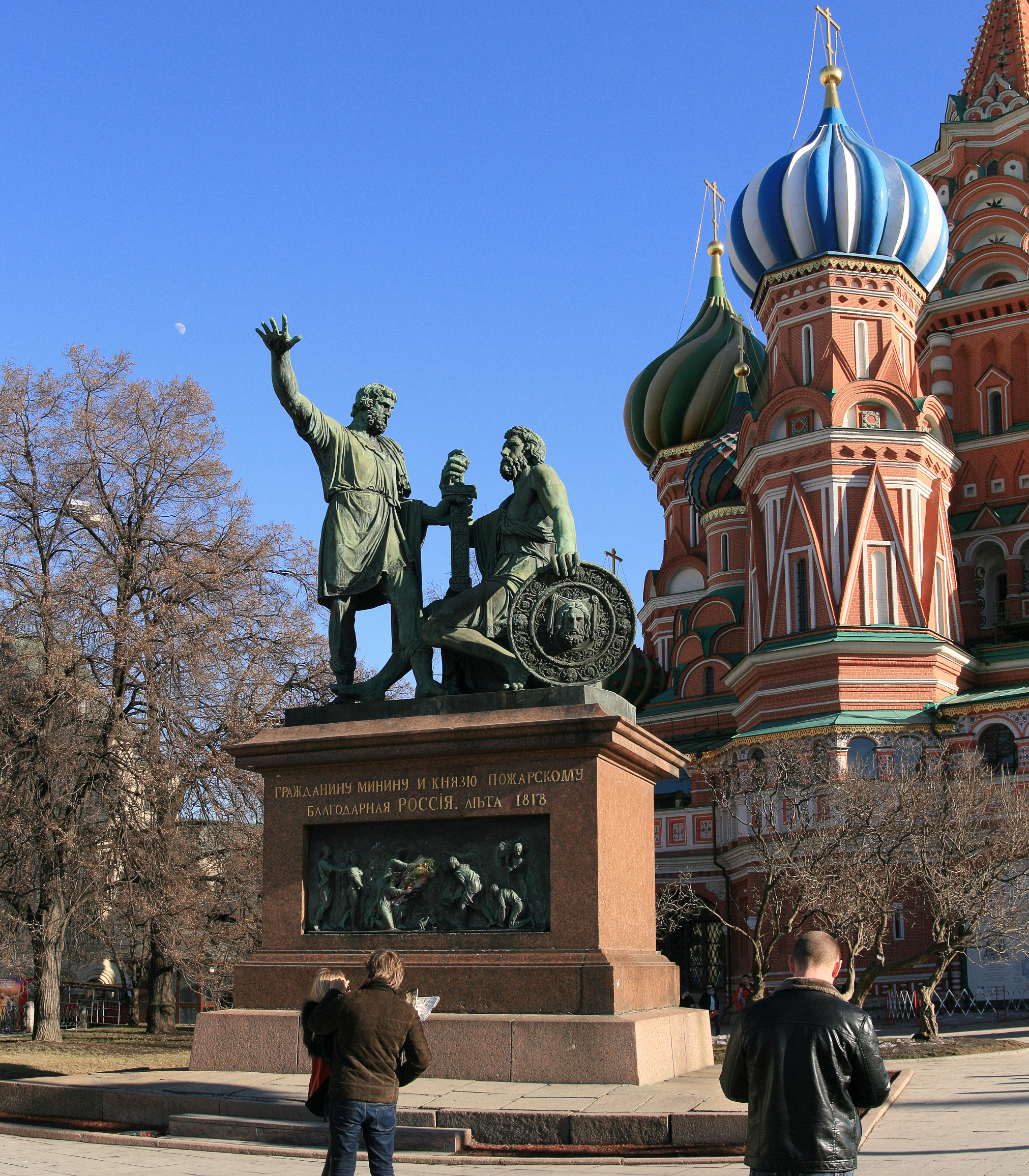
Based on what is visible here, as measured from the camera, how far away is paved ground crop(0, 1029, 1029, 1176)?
7766mm

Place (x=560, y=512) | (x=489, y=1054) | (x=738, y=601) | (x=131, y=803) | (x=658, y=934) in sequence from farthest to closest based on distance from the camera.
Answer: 1. (x=738, y=601)
2. (x=658, y=934)
3. (x=131, y=803)
4. (x=560, y=512)
5. (x=489, y=1054)

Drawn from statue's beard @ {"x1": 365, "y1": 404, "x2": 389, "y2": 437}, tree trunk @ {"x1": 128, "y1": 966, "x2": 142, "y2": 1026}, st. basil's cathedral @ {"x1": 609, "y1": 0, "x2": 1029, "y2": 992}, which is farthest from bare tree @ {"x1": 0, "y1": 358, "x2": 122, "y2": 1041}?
st. basil's cathedral @ {"x1": 609, "y1": 0, "x2": 1029, "y2": 992}

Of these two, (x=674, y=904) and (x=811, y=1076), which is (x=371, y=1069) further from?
(x=674, y=904)

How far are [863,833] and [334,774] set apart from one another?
16.7 metres

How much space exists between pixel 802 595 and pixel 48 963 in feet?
69.2

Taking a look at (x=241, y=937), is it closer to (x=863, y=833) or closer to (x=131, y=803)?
(x=131, y=803)

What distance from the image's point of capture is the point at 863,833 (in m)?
25.6

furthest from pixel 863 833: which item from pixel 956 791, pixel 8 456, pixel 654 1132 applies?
pixel 654 1132

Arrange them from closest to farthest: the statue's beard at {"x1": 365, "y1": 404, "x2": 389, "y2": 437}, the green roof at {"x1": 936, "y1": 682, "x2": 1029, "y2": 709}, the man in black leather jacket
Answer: the man in black leather jacket < the statue's beard at {"x1": 365, "y1": 404, "x2": 389, "y2": 437} < the green roof at {"x1": 936, "y1": 682, "x2": 1029, "y2": 709}

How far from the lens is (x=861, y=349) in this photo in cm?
3806

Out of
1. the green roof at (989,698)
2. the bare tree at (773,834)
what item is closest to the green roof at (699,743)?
the bare tree at (773,834)

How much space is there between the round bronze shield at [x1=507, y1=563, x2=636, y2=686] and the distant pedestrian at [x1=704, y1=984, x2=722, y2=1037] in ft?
67.8

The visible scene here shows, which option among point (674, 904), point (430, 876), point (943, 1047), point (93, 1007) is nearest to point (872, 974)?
point (943, 1047)

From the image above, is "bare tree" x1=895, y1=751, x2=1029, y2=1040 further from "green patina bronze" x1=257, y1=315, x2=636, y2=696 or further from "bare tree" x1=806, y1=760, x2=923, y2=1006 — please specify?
"green patina bronze" x1=257, y1=315, x2=636, y2=696
